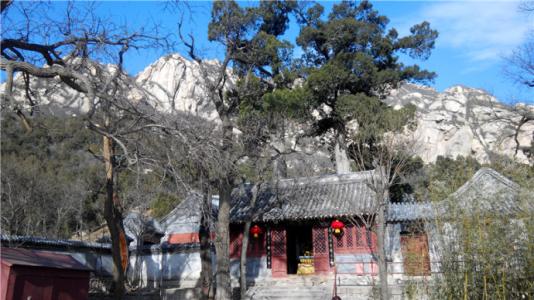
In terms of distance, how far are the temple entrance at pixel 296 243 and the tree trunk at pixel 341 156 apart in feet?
11.2

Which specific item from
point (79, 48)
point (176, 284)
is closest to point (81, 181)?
point (176, 284)

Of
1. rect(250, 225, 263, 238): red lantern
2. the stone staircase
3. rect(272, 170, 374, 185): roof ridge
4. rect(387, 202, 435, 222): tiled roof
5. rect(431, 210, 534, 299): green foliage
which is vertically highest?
rect(272, 170, 374, 185): roof ridge

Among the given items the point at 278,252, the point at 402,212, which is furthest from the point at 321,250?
the point at 402,212

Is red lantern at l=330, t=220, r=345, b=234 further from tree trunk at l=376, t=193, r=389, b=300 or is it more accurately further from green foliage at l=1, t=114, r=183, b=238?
green foliage at l=1, t=114, r=183, b=238

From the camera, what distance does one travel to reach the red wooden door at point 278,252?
16031mm

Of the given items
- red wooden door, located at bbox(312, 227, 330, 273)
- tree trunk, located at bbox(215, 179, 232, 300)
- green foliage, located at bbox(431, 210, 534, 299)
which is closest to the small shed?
tree trunk, located at bbox(215, 179, 232, 300)

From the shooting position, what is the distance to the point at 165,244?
60.9ft

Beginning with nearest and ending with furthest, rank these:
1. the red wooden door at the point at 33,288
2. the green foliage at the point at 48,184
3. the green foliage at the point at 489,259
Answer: the green foliage at the point at 489,259 → the red wooden door at the point at 33,288 → the green foliage at the point at 48,184

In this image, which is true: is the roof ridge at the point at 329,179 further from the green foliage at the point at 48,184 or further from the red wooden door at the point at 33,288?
the red wooden door at the point at 33,288

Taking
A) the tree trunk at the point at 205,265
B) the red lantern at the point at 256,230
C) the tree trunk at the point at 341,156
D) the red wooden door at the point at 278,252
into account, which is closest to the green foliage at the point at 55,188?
the red lantern at the point at 256,230

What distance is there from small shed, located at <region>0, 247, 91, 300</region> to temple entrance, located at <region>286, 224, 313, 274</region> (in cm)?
907

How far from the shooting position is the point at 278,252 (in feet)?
53.4

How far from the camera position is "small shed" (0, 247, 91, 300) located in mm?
7156

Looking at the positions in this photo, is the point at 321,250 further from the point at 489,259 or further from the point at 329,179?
the point at 489,259
